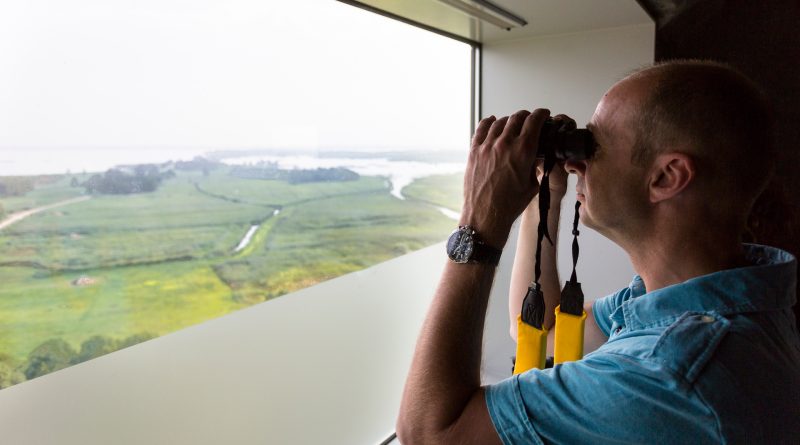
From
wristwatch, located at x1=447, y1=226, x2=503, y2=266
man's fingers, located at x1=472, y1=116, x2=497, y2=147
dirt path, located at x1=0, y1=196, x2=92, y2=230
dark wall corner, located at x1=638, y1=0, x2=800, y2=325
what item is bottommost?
wristwatch, located at x1=447, y1=226, x2=503, y2=266

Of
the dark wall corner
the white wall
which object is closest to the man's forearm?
the white wall

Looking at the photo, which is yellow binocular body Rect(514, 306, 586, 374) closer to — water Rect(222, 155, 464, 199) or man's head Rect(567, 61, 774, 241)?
man's head Rect(567, 61, 774, 241)

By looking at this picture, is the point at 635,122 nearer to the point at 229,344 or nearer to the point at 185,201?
the point at 185,201

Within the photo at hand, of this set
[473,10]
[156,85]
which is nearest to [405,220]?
[473,10]

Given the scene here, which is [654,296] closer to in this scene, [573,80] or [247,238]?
[247,238]

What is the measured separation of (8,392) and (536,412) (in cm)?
87

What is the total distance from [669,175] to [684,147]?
44mm

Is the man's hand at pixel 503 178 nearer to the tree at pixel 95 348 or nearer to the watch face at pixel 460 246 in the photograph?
the watch face at pixel 460 246

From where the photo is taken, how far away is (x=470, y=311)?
0.82 m

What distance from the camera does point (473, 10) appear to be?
6.49 feet

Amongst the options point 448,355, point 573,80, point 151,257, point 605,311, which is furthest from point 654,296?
point 573,80

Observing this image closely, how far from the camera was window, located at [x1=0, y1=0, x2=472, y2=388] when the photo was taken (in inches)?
37.2

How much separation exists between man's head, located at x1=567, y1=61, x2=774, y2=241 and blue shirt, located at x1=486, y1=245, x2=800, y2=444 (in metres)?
0.12

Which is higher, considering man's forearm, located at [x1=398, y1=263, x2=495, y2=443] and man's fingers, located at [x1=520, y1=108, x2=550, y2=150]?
man's fingers, located at [x1=520, y1=108, x2=550, y2=150]
